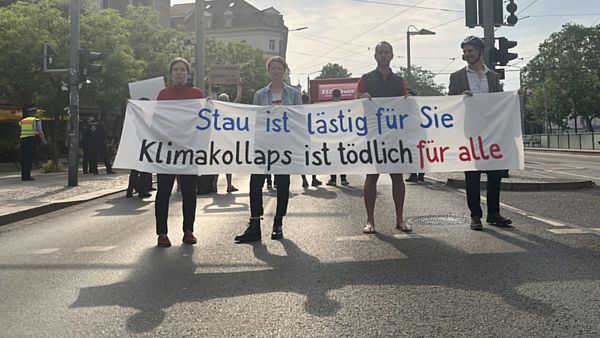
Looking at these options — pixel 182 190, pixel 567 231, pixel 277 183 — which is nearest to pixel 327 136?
pixel 277 183

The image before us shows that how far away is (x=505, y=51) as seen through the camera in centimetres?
1345

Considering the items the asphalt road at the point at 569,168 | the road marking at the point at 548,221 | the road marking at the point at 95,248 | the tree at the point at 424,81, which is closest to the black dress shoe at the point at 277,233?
the road marking at the point at 95,248

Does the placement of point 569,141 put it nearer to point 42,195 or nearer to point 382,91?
point 42,195

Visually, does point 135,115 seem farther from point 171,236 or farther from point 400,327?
point 400,327

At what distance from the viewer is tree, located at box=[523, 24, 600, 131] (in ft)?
224

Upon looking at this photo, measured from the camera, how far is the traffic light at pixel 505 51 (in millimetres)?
13344

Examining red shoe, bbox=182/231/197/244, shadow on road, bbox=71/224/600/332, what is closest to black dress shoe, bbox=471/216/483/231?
shadow on road, bbox=71/224/600/332

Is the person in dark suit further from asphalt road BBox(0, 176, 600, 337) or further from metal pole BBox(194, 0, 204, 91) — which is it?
metal pole BBox(194, 0, 204, 91)

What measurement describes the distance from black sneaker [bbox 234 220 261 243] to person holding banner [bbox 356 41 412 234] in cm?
122

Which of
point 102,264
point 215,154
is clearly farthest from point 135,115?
point 102,264

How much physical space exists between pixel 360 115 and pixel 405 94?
600 millimetres

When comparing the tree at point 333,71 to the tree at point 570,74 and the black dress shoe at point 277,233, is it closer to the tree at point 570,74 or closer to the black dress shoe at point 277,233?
the tree at point 570,74

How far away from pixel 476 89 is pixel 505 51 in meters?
7.28

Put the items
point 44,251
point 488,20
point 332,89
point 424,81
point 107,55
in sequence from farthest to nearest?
point 424,81, point 332,89, point 107,55, point 488,20, point 44,251
